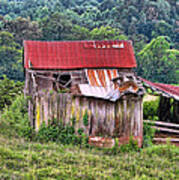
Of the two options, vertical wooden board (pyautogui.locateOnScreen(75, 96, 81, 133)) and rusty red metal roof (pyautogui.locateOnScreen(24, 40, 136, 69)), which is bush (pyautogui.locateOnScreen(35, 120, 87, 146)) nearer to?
vertical wooden board (pyautogui.locateOnScreen(75, 96, 81, 133))

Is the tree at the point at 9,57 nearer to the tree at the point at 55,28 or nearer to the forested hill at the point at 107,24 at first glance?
the forested hill at the point at 107,24

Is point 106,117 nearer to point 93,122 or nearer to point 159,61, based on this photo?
point 93,122

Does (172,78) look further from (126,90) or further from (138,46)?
(126,90)

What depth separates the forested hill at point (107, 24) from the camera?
37.4 meters

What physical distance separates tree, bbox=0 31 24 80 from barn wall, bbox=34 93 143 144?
28.5 m

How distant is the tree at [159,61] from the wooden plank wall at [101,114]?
28858 millimetres

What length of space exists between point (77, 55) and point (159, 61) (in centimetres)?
2287

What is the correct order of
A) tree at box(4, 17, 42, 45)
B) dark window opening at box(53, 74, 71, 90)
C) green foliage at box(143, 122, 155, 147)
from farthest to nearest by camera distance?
1. tree at box(4, 17, 42, 45)
2. dark window opening at box(53, 74, 71, 90)
3. green foliage at box(143, 122, 155, 147)

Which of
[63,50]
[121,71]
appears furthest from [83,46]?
[121,71]

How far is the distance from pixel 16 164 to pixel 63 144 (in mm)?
2495

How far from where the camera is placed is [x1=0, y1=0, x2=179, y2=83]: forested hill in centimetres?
3741

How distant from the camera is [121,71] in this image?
16.2m

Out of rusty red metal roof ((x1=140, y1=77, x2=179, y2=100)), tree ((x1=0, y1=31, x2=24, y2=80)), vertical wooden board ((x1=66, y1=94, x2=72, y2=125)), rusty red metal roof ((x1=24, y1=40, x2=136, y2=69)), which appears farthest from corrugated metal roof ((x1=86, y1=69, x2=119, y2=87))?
tree ((x1=0, y1=31, x2=24, y2=80))

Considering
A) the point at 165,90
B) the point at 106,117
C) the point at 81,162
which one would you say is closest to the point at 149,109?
the point at 165,90
